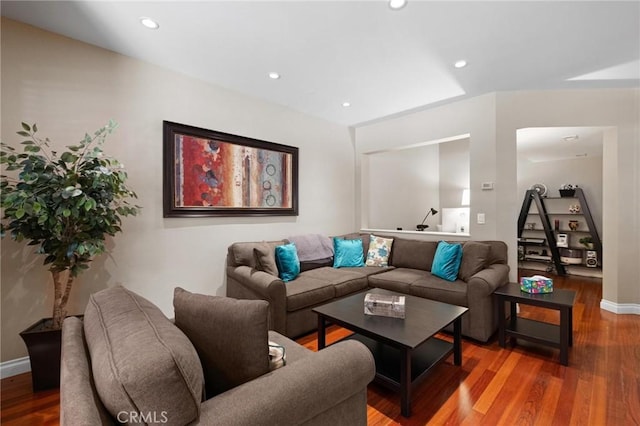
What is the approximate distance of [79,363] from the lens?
0.91 metres

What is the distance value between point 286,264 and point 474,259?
1.99m

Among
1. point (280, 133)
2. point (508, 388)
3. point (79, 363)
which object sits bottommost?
point (508, 388)

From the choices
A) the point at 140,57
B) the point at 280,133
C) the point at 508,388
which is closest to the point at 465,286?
the point at 508,388

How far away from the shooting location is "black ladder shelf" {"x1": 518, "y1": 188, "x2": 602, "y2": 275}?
16.1 feet

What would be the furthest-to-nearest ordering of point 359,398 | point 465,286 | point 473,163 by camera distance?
point 473,163, point 465,286, point 359,398

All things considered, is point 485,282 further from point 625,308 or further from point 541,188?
point 541,188

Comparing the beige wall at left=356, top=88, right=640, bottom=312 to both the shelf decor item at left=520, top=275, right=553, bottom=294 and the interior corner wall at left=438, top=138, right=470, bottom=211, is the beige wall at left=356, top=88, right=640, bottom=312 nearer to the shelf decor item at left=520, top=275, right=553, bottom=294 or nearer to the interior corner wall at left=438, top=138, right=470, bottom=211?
the shelf decor item at left=520, top=275, right=553, bottom=294

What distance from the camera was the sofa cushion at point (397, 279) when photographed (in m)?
2.98

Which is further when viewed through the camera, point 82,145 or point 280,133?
point 280,133

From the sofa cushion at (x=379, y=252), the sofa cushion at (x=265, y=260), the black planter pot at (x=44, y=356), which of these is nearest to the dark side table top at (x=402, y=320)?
the sofa cushion at (x=265, y=260)

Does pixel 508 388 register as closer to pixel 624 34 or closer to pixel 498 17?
pixel 498 17

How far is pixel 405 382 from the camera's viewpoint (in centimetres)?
168

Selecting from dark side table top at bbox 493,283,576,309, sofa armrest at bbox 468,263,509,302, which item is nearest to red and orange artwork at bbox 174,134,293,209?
sofa armrest at bbox 468,263,509,302

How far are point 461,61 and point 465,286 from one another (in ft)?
6.93
